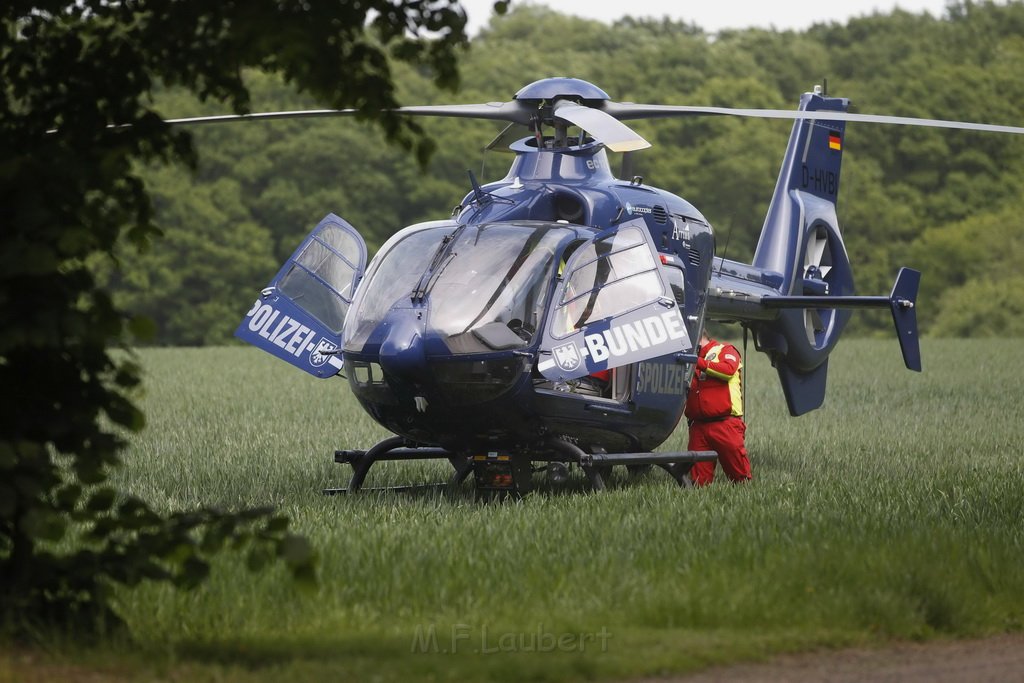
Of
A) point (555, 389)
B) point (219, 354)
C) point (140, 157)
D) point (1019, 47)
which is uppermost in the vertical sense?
point (1019, 47)

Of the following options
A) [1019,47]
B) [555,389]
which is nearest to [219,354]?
[555,389]

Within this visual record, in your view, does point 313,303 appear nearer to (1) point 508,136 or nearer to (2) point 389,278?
(2) point 389,278

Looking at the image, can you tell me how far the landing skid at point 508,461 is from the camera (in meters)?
11.4

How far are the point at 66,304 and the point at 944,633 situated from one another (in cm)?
465

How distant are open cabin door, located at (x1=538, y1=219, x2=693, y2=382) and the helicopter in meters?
0.01

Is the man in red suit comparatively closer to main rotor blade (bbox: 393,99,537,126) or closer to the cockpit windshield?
the cockpit windshield

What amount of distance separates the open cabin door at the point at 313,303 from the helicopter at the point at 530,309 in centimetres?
1

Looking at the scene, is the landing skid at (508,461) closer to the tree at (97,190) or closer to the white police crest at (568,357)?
the white police crest at (568,357)

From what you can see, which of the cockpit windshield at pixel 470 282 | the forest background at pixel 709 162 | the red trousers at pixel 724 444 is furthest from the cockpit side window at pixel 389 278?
the forest background at pixel 709 162

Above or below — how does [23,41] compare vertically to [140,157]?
above

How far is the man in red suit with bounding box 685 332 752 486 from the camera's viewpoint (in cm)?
1309

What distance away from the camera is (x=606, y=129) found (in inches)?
395

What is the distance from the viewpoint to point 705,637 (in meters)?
6.96

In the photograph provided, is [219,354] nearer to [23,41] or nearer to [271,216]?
[271,216]
